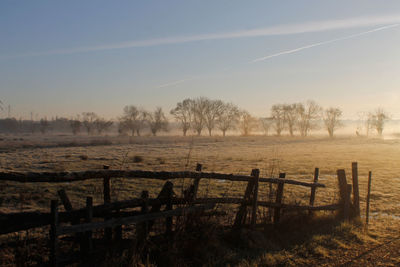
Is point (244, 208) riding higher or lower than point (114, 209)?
lower

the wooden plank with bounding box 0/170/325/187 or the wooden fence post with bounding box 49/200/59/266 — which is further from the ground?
the wooden plank with bounding box 0/170/325/187

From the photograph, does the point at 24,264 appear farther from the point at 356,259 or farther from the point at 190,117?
the point at 190,117

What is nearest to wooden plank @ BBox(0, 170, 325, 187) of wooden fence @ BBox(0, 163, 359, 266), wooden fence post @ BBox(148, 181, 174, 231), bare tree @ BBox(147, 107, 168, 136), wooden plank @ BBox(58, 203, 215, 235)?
wooden fence @ BBox(0, 163, 359, 266)

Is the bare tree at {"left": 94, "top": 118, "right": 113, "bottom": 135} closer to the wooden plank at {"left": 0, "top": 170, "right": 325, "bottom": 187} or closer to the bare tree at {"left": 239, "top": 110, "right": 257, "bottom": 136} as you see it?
the bare tree at {"left": 239, "top": 110, "right": 257, "bottom": 136}

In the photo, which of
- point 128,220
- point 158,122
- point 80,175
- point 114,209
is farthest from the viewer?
point 158,122

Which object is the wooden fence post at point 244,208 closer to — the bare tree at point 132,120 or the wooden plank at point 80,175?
the wooden plank at point 80,175

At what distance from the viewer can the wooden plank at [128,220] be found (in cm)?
434

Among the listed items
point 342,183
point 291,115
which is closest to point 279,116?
point 291,115

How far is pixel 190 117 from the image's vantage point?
104m

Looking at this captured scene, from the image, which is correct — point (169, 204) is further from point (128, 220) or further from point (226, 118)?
point (226, 118)

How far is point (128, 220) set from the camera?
494 centimetres

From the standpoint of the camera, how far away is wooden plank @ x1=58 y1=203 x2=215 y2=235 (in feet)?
14.2

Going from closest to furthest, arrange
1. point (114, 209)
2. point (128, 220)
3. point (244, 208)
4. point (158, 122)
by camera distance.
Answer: point (128, 220) < point (114, 209) < point (244, 208) < point (158, 122)

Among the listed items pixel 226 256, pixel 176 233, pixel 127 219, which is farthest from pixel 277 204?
pixel 127 219
